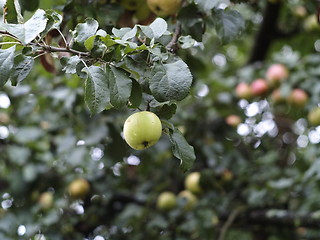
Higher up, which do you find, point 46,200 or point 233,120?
point 233,120

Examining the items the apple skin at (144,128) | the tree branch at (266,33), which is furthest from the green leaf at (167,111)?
the tree branch at (266,33)

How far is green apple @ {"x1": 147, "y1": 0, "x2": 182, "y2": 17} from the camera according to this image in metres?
1.53

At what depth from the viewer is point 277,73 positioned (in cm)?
300

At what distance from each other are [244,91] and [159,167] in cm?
74

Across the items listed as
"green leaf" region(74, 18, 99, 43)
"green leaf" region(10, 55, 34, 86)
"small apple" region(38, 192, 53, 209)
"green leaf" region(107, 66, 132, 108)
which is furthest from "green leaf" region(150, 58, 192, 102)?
"small apple" region(38, 192, 53, 209)

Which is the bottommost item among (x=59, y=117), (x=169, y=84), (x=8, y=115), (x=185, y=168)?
(x=8, y=115)

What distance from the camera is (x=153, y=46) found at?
39.8 inches

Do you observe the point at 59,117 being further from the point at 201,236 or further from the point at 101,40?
the point at 101,40

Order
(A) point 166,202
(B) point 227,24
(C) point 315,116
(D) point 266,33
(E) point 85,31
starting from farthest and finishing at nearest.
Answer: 1. (D) point 266,33
2. (A) point 166,202
3. (C) point 315,116
4. (B) point 227,24
5. (E) point 85,31

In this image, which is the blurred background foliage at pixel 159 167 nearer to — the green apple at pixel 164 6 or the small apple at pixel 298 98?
the small apple at pixel 298 98

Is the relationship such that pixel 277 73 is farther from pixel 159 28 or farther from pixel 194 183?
pixel 159 28

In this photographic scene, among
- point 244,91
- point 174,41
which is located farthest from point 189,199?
point 174,41

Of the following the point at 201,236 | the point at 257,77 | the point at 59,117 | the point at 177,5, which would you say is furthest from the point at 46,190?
the point at 177,5

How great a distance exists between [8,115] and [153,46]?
2.22 meters
